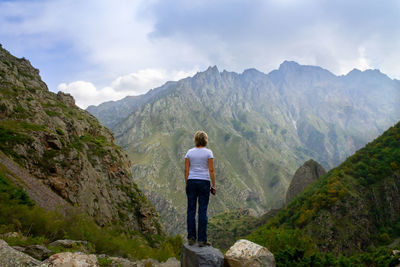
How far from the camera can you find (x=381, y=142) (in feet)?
275

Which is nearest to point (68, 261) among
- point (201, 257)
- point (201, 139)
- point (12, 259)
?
point (12, 259)

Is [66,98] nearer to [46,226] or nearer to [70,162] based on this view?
[70,162]

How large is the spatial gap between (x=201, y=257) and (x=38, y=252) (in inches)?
203

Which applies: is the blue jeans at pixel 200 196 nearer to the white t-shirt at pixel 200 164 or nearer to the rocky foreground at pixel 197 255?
the white t-shirt at pixel 200 164

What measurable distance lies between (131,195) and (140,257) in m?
35.6

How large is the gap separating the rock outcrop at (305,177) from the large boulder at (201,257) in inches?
4452

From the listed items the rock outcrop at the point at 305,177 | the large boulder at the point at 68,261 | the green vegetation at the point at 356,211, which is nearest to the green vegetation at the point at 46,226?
the large boulder at the point at 68,261

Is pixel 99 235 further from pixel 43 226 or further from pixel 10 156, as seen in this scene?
pixel 10 156

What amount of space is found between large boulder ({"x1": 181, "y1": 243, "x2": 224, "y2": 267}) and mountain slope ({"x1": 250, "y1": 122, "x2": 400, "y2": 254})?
48.0m

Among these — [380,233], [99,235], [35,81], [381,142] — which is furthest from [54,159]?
[381,142]

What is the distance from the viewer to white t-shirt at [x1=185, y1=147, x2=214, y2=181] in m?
8.70

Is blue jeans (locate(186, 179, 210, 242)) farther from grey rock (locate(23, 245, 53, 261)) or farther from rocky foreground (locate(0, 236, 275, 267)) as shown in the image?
grey rock (locate(23, 245, 53, 261))

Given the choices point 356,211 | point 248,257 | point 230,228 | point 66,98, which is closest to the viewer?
point 248,257

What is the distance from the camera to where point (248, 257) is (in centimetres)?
865
